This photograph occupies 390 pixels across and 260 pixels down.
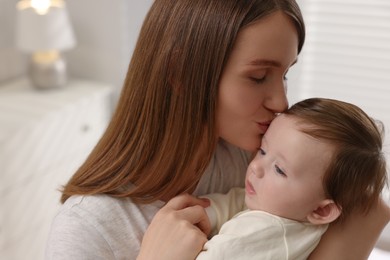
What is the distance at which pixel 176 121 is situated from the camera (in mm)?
1167

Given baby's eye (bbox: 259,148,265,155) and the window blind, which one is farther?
the window blind

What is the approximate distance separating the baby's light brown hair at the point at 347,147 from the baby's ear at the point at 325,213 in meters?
0.01

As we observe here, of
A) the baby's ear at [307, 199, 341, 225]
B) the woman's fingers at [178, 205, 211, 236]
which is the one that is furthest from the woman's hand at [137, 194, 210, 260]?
the baby's ear at [307, 199, 341, 225]

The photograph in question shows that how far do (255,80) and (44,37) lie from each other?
1.73 meters

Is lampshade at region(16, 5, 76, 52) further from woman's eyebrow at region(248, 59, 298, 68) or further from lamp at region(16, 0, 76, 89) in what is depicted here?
woman's eyebrow at region(248, 59, 298, 68)

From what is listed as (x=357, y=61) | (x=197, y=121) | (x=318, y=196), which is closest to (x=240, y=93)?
(x=197, y=121)

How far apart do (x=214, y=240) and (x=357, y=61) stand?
1.61 metres

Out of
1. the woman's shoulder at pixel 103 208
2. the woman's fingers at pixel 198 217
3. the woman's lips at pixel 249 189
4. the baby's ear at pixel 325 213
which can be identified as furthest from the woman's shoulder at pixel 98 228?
the baby's ear at pixel 325 213

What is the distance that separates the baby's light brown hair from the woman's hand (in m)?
0.27

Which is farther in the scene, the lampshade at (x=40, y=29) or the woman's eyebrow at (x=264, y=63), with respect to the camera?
the lampshade at (x=40, y=29)

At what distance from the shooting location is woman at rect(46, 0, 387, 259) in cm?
110

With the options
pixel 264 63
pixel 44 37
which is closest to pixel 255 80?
pixel 264 63

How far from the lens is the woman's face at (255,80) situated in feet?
3.61

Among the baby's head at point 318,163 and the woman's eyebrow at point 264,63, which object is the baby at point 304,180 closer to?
the baby's head at point 318,163
